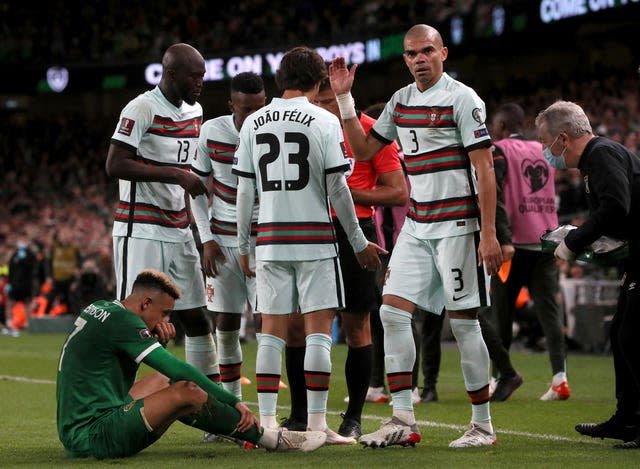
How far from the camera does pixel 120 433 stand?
552 centimetres

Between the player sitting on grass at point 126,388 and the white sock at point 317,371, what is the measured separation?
29 cm

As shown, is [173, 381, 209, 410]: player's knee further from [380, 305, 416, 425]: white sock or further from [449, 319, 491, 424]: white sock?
[449, 319, 491, 424]: white sock

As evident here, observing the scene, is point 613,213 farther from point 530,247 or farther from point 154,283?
point 530,247

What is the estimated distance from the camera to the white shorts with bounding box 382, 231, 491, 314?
606 cm

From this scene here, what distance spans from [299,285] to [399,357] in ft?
2.15

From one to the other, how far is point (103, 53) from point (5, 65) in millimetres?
2840

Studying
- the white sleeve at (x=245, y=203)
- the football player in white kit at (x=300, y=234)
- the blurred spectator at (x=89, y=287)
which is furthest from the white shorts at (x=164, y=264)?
the blurred spectator at (x=89, y=287)

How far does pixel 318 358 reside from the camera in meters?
5.98

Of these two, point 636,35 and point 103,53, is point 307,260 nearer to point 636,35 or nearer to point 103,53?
point 636,35

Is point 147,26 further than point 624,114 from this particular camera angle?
Yes

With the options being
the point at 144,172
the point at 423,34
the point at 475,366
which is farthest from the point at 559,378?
Result: the point at 144,172

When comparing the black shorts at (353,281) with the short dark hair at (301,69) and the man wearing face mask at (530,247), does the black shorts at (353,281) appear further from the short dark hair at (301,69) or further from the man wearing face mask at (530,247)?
the man wearing face mask at (530,247)

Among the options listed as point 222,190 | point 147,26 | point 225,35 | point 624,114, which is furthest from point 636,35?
point 222,190

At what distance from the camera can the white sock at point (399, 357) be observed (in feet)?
20.0
